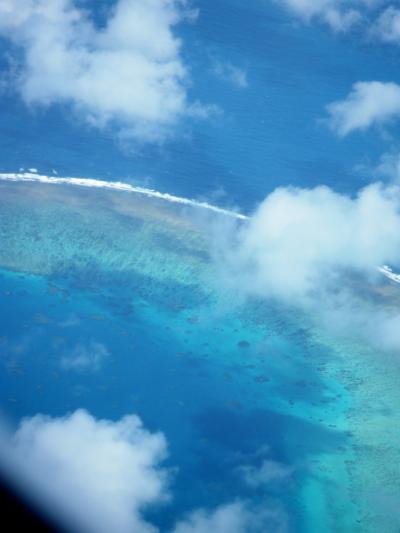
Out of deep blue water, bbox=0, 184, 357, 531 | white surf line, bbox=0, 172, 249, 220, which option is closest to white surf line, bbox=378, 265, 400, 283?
deep blue water, bbox=0, 184, 357, 531

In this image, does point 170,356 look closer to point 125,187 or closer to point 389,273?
point 125,187

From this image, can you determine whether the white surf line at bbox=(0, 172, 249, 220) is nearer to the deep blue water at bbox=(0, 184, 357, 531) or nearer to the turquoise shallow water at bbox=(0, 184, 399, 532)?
the turquoise shallow water at bbox=(0, 184, 399, 532)

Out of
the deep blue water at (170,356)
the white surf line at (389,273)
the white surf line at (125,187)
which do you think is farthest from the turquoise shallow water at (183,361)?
the white surf line at (389,273)

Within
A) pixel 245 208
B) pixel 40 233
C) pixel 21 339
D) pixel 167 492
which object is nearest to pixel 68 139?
pixel 40 233

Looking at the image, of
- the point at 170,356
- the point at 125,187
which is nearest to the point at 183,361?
the point at 170,356

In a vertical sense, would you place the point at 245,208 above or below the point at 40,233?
above

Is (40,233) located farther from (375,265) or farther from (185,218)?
(375,265)

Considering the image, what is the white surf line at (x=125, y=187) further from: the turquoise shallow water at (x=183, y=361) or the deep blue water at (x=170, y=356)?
the deep blue water at (x=170, y=356)
